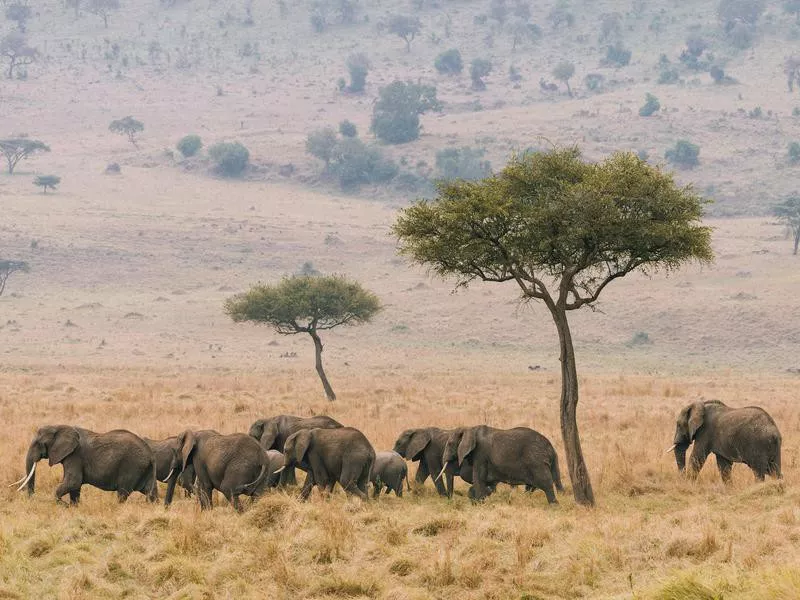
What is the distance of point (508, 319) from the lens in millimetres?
84625

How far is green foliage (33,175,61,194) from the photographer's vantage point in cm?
12612

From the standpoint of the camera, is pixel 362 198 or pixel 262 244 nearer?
pixel 262 244

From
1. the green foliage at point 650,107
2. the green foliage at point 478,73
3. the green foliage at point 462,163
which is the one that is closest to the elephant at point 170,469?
the green foliage at point 462,163

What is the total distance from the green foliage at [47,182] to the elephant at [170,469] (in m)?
112

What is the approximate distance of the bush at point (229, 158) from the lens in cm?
14088

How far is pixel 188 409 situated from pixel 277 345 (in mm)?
41346

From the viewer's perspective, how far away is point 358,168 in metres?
138

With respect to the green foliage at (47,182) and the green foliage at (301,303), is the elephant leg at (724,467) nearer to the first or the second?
the green foliage at (301,303)

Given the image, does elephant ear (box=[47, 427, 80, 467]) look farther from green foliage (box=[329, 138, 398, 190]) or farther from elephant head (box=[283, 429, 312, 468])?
green foliage (box=[329, 138, 398, 190])

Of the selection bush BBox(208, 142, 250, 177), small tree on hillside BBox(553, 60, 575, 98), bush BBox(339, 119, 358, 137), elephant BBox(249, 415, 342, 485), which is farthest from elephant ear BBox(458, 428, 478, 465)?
small tree on hillside BBox(553, 60, 575, 98)

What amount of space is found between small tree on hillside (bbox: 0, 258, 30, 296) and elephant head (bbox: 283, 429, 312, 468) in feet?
253

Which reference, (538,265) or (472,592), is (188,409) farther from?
(472,592)

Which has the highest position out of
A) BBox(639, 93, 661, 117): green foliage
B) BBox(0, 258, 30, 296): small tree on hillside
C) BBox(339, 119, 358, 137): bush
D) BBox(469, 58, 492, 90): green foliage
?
BBox(469, 58, 492, 90): green foliage

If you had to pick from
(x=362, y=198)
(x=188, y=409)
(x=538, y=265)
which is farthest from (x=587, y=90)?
(x=538, y=265)
